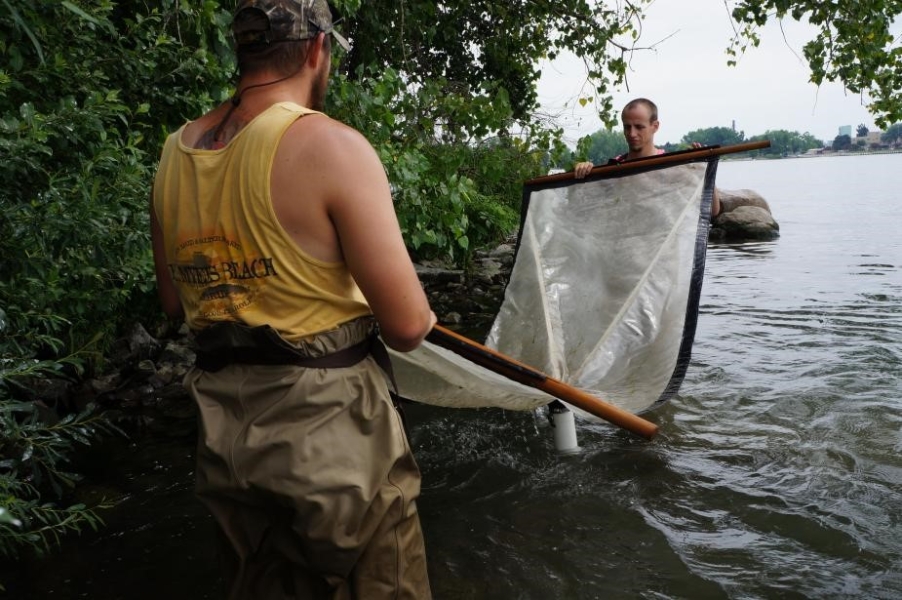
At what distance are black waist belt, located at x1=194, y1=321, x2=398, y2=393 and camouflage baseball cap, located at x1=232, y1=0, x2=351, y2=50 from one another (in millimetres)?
649

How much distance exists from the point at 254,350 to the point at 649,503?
3133mm

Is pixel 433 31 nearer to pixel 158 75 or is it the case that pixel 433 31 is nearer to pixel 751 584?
pixel 158 75

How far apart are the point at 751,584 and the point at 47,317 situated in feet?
11.1

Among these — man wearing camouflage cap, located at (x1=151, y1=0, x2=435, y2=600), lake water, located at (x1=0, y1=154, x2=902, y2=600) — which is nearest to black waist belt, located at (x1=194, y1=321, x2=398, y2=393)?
man wearing camouflage cap, located at (x1=151, y1=0, x2=435, y2=600)

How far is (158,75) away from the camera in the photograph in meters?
5.21

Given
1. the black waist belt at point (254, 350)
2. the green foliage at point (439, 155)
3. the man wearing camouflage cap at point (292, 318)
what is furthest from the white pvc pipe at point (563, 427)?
the green foliage at point (439, 155)

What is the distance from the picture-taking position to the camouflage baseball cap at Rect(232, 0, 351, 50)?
5.74 ft

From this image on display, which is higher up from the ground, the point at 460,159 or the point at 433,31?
the point at 433,31

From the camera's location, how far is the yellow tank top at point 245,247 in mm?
1687

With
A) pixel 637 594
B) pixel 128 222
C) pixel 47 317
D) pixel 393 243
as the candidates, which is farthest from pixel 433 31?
pixel 393 243

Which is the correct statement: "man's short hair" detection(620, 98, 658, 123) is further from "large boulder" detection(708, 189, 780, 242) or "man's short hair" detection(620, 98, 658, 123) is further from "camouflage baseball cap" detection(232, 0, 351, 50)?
"large boulder" detection(708, 189, 780, 242)

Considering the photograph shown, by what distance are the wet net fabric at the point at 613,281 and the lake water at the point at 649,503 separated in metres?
0.59

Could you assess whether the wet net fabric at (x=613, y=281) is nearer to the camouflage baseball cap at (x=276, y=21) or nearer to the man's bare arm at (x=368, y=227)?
the man's bare arm at (x=368, y=227)

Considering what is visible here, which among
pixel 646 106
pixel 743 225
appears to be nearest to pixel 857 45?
pixel 646 106
